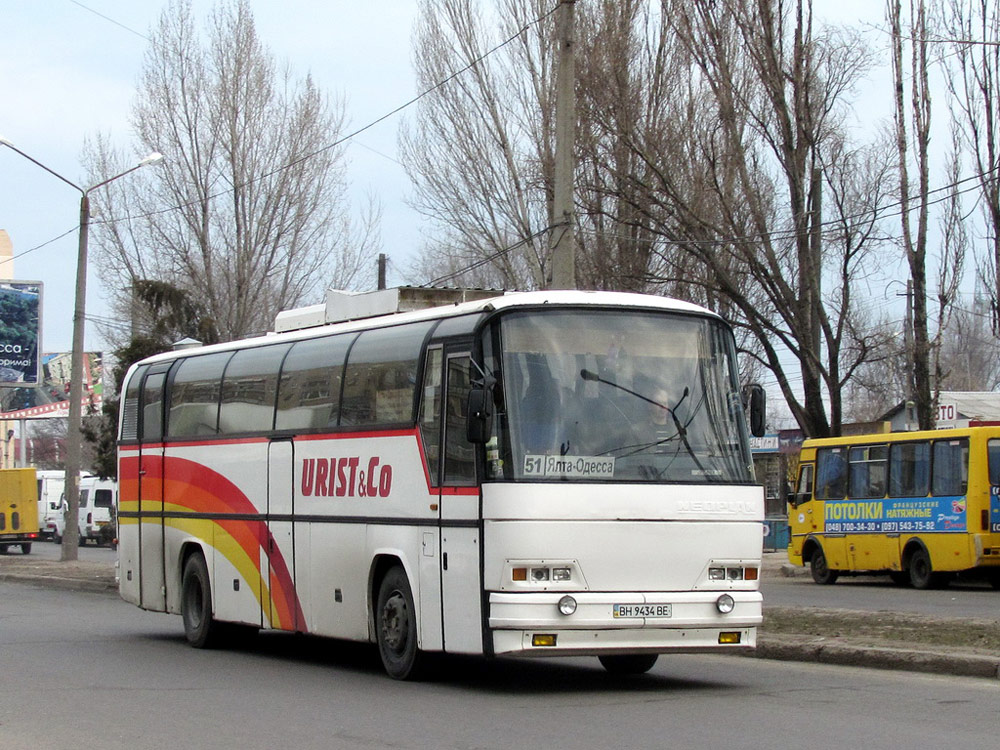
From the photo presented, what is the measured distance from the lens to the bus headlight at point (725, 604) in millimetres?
11547

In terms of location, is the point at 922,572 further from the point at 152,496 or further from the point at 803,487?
the point at 152,496

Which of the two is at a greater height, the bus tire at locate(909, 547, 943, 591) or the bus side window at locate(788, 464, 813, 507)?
the bus side window at locate(788, 464, 813, 507)

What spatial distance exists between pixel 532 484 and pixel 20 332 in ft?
127

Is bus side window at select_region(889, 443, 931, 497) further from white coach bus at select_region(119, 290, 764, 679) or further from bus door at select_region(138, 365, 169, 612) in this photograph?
white coach bus at select_region(119, 290, 764, 679)

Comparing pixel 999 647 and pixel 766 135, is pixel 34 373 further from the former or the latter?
pixel 999 647

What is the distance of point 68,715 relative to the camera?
34.5 feet

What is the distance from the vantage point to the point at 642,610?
36.9 ft

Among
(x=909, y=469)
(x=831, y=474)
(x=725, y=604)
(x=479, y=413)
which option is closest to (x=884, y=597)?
(x=909, y=469)

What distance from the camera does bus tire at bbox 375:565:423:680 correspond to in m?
12.3

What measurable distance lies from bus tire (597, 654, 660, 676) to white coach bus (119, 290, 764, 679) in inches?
0.8

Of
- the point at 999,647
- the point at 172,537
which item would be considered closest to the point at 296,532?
the point at 172,537

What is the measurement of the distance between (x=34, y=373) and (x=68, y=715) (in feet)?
126

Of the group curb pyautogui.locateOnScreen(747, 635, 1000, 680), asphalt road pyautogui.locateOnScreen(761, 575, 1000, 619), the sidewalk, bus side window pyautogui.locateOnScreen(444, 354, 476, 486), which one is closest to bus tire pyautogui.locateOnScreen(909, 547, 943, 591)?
asphalt road pyautogui.locateOnScreen(761, 575, 1000, 619)

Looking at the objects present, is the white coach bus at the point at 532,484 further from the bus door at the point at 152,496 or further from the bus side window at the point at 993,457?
the bus side window at the point at 993,457
